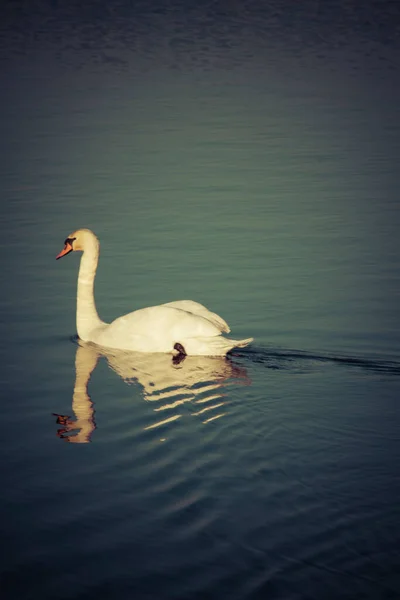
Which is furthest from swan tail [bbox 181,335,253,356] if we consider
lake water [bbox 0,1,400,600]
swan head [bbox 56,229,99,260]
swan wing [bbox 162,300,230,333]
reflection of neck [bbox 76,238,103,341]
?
swan head [bbox 56,229,99,260]

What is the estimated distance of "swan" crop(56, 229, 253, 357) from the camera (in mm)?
11617

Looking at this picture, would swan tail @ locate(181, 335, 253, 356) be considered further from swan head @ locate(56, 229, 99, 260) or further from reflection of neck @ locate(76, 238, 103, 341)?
swan head @ locate(56, 229, 99, 260)

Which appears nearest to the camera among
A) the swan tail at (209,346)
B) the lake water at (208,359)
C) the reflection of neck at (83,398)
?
the lake water at (208,359)

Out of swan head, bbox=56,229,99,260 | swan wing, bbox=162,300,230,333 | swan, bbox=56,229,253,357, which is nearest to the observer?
swan, bbox=56,229,253,357

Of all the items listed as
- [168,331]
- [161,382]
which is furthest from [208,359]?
[161,382]

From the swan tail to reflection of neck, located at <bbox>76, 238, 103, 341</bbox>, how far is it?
1358mm

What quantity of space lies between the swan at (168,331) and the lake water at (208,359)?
0.16 metres

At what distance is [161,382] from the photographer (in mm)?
10859

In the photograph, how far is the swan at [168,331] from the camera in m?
11.6

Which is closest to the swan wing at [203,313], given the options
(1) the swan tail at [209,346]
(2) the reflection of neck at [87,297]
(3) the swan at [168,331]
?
(3) the swan at [168,331]

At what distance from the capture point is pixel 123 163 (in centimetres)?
2064

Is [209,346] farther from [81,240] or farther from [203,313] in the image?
[81,240]

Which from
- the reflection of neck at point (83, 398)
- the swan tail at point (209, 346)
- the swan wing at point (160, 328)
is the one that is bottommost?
the reflection of neck at point (83, 398)

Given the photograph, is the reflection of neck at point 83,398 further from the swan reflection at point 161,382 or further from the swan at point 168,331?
the swan at point 168,331
